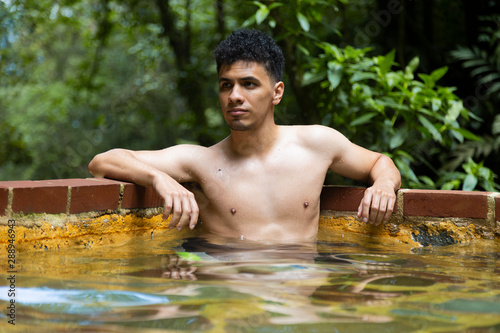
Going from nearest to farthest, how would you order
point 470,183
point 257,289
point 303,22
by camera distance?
point 257,289, point 470,183, point 303,22

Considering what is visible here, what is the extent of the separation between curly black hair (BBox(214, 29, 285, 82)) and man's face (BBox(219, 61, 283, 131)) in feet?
0.10

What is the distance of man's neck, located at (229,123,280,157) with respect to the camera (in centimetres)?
285

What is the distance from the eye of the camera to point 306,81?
3.89 meters

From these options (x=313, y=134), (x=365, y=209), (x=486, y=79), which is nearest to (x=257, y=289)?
(x=365, y=209)

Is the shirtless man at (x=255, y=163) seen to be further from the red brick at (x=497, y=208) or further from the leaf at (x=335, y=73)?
the leaf at (x=335, y=73)

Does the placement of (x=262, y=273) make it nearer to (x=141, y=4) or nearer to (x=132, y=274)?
(x=132, y=274)

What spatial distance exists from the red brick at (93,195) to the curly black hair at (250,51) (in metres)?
0.83

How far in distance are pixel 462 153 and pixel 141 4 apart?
16.4 feet

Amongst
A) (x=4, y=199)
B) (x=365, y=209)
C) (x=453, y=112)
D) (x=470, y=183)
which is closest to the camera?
(x=4, y=199)

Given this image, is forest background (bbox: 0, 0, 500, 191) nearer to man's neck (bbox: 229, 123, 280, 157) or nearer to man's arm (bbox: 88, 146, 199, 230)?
man's neck (bbox: 229, 123, 280, 157)

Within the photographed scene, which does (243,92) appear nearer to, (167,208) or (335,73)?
(167,208)

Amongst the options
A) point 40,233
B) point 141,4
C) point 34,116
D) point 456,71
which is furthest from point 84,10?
point 40,233

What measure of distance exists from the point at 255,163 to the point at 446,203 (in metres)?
0.99

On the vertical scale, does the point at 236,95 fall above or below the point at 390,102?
below
